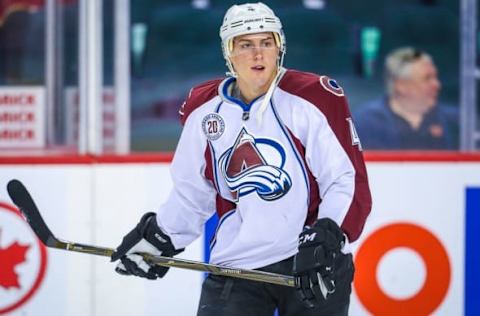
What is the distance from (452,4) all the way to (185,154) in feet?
7.69

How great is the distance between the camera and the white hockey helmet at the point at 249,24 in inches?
103

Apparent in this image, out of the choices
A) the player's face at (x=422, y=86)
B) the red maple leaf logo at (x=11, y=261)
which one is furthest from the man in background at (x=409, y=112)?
the red maple leaf logo at (x=11, y=261)

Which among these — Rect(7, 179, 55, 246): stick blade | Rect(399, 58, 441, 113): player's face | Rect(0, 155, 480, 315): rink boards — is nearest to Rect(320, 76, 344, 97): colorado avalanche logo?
Rect(7, 179, 55, 246): stick blade

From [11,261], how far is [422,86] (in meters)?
1.88

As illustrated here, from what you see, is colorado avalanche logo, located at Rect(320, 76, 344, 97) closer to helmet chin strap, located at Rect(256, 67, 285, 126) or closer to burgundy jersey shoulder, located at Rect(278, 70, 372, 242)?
burgundy jersey shoulder, located at Rect(278, 70, 372, 242)

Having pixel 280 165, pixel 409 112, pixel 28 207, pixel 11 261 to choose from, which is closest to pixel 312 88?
pixel 280 165

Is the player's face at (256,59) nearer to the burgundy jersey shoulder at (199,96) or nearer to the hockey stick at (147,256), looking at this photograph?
the burgundy jersey shoulder at (199,96)

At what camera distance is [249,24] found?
261cm

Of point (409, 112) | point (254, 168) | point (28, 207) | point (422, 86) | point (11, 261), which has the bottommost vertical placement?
point (11, 261)

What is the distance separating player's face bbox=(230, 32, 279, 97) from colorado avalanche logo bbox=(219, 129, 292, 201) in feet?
0.38

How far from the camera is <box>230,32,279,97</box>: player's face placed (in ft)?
8.54

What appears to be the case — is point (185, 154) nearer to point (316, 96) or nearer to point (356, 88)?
point (316, 96)

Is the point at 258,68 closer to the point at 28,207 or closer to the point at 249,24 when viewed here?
the point at 249,24

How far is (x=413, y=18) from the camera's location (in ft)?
16.3
